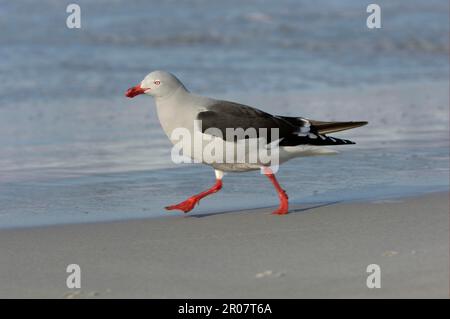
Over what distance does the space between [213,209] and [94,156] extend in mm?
2175

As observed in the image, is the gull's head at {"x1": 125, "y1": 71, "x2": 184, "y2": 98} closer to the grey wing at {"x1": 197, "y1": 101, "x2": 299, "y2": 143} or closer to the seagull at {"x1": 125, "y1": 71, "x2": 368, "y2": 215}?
the seagull at {"x1": 125, "y1": 71, "x2": 368, "y2": 215}

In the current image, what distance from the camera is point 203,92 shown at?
41.8 feet

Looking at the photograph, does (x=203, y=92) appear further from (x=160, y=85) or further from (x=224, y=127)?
(x=224, y=127)

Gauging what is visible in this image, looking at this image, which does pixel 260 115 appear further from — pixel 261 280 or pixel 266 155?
pixel 261 280

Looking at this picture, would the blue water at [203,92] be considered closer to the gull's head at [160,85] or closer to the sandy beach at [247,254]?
the sandy beach at [247,254]

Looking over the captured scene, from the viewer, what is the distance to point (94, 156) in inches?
355

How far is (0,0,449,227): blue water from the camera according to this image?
775 centimetres

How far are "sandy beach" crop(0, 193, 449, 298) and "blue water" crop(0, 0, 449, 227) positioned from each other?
49 centimetres

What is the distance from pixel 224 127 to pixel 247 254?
1341mm

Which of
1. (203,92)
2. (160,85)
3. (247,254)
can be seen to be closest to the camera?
(247,254)

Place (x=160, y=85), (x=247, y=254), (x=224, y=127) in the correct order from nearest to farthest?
(x=247, y=254), (x=224, y=127), (x=160, y=85)

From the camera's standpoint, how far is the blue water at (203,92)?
775cm

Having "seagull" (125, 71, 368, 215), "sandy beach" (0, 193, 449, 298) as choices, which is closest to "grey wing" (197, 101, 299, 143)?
"seagull" (125, 71, 368, 215)

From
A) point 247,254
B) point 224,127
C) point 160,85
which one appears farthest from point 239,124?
point 247,254
